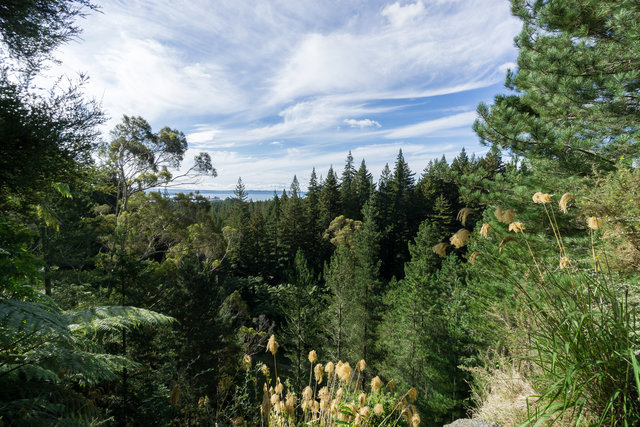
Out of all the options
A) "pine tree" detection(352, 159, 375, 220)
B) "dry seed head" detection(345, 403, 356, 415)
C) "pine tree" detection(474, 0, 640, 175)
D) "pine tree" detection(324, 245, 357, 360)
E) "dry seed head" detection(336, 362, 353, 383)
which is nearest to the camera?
"dry seed head" detection(345, 403, 356, 415)

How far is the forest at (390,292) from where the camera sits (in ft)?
6.24

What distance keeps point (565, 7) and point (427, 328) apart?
1081 centimetres

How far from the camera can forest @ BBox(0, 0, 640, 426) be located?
6.24ft

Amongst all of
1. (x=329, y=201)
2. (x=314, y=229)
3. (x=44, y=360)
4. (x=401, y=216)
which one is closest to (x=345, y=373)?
(x=44, y=360)

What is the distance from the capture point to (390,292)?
15.0 meters

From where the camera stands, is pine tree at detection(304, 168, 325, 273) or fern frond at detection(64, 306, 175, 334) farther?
pine tree at detection(304, 168, 325, 273)

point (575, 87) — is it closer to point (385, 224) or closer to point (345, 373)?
point (345, 373)

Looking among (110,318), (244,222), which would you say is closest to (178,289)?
(110,318)

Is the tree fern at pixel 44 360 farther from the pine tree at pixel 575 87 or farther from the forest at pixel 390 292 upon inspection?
the pine tree at pixel 575 87

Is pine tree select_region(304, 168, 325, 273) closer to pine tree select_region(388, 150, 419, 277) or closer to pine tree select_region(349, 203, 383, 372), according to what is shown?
pine tree select_region(388, 150, 419, 277)

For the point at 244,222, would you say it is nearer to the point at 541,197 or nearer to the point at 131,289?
the point at 131,289

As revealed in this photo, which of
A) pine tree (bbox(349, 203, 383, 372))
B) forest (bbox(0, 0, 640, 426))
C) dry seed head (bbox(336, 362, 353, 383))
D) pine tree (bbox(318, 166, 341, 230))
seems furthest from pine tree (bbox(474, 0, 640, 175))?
pine tree (bbox(318, 166, 341, 230))

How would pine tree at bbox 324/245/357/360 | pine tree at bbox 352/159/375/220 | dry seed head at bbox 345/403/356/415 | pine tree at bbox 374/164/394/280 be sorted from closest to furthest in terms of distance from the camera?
dry seed head at bbox 345/403/356/415 → pine tree at bbox 324/245/357/360 → pine tree at bbox 374/164/394/280 → pine tree at bbox 352/159/375/220

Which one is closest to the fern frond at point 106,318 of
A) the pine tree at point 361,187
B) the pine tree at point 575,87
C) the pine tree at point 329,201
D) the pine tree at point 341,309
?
the pine tree at point 575,87
